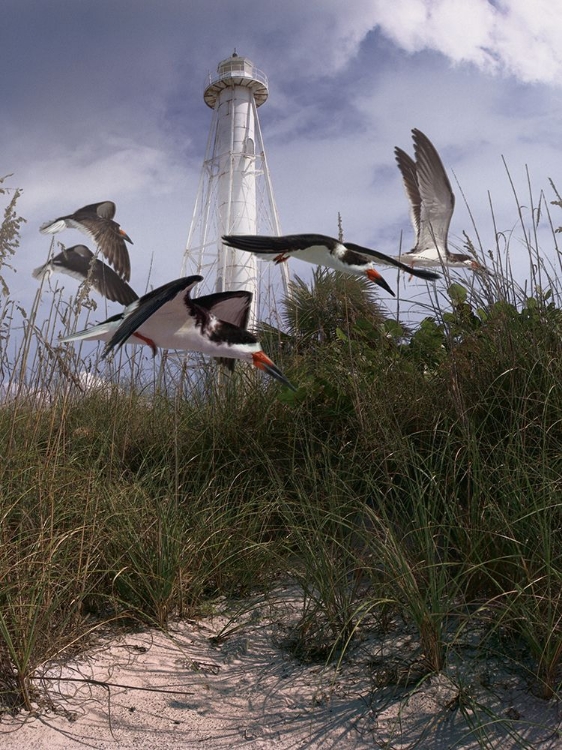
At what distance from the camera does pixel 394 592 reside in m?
2.41

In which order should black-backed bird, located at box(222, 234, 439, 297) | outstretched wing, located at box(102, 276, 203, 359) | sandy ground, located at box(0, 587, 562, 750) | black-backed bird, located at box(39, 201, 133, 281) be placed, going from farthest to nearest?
black-backed bird, located at box(39, 201, 133, 281)
black-backed bird, located at box(222, 234, 439, 297)
outstretched wing, located at box(102, 276, 203, 359)
sandy ground, located at box(0, 587, 562, 750)

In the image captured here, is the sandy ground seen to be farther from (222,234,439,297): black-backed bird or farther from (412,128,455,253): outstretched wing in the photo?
(412,128,455,253): outstretched wing

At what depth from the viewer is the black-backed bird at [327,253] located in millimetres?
2795

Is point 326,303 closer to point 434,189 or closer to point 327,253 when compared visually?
point 434,189

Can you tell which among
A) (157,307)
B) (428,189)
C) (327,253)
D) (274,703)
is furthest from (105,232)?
(274,703)

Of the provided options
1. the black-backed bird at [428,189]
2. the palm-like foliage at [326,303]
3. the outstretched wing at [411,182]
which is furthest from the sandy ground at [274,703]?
the outstretched wing at [411,182]

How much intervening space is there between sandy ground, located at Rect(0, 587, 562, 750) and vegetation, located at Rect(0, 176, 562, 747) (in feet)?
0.28

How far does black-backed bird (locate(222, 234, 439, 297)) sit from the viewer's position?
2.79 meters

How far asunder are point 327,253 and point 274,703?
1980 millimetres

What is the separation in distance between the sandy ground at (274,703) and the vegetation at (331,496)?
85 mm

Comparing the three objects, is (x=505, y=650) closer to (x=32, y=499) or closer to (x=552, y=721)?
(x=552, y=721)

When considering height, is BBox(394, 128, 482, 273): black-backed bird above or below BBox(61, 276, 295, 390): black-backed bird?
above

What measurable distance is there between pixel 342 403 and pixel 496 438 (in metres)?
0.92

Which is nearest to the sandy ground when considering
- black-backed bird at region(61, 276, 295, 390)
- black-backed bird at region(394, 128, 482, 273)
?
black-backed bird at region(61, 276, 295, 390)
